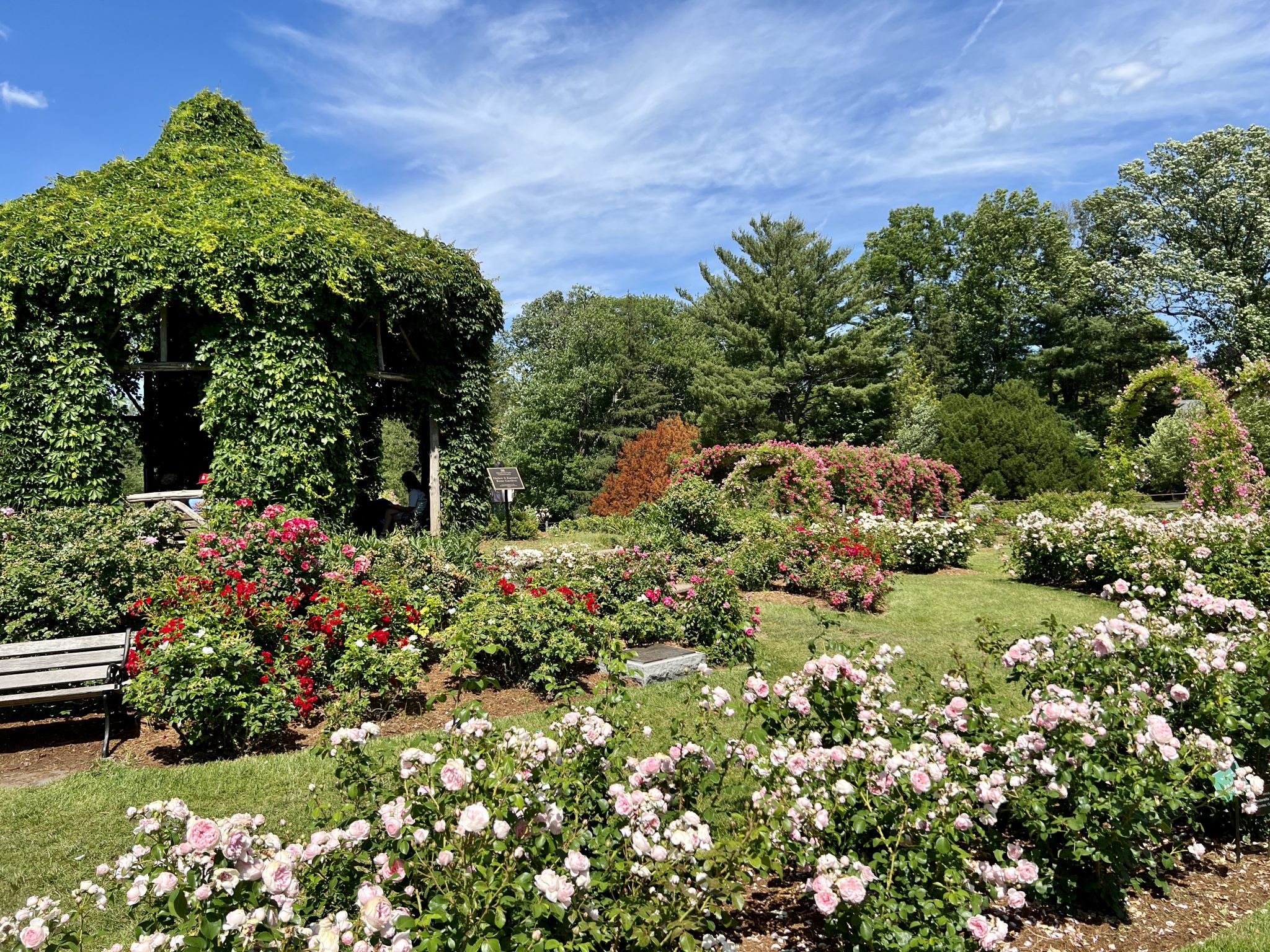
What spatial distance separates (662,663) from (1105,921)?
3.52 meters

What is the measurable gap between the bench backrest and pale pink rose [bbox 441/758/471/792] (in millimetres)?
3911

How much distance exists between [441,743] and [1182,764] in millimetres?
3006

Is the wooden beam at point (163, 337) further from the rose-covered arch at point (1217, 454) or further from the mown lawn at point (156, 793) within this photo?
the rose-covered arch at point (1217, 454)

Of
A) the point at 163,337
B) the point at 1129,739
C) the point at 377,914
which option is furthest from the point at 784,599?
the point at 163,337

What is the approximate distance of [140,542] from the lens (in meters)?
6.02

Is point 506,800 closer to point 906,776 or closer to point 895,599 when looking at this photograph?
point 906,776

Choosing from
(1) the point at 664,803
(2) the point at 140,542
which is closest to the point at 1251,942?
(1) the point at 664,803

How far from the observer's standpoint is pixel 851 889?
214cm

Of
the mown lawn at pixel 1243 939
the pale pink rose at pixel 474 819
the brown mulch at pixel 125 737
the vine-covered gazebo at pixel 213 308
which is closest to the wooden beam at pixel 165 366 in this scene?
the vine-covered gazebo at pixel 213 308

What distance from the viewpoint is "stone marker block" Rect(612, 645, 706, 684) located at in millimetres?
5871

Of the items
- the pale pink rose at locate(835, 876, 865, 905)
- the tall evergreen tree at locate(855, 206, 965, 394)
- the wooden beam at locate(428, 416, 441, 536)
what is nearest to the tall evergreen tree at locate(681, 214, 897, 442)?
the tall evergreen tree at locate(855, 206, 965, 394)

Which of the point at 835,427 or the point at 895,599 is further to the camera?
the point at 835,427

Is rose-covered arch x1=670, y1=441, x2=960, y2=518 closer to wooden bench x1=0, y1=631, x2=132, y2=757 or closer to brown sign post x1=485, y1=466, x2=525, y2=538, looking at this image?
brown sign post x1=485, y1=466, x2=525, y2=538

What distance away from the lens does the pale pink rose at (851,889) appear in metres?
2.12
